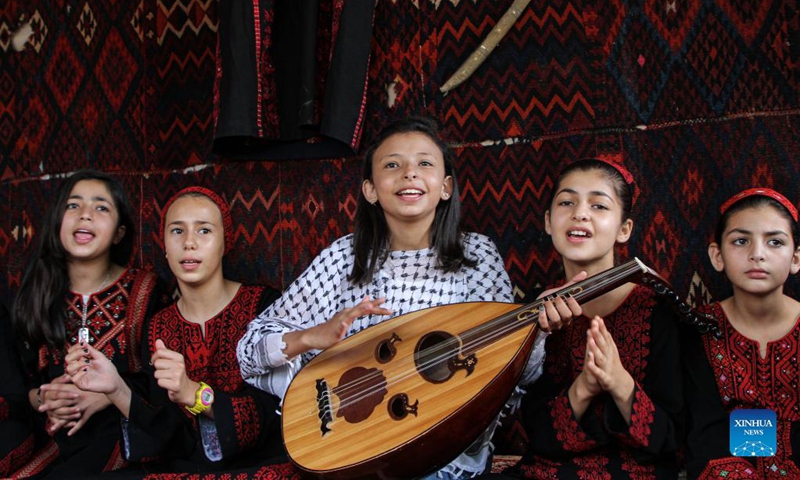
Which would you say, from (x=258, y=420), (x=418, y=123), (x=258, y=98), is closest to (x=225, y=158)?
(x=258, y=98)

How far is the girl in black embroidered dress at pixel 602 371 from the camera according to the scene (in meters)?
2.28

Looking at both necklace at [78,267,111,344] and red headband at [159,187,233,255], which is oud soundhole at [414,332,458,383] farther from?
necklace at [78,267,111,344]

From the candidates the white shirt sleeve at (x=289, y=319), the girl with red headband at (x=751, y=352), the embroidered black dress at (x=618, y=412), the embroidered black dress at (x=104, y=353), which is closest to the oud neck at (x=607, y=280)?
the embroidered black dress at (x=618, y=412)

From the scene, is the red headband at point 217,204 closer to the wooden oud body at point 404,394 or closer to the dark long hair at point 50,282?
the dark long hair at point 50,282

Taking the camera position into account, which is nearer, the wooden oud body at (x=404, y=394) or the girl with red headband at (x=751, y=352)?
the wooden oud body at (x=404, y=394)

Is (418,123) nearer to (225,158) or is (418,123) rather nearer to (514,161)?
(514,161)

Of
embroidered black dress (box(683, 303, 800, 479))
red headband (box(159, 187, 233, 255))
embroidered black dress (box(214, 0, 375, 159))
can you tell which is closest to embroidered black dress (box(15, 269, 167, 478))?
red headband (box(159, 187, 233, 255))

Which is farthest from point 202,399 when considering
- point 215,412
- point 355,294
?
point 355,294

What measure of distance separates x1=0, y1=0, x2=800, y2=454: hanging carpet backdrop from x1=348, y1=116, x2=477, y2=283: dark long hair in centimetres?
30

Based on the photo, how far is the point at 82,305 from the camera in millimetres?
3152

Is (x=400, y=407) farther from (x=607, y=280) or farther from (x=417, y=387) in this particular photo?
(x=607, y=280)

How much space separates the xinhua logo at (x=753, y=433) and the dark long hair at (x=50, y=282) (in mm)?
2221

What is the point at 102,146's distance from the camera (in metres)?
3.71

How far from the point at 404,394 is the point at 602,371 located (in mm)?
510
